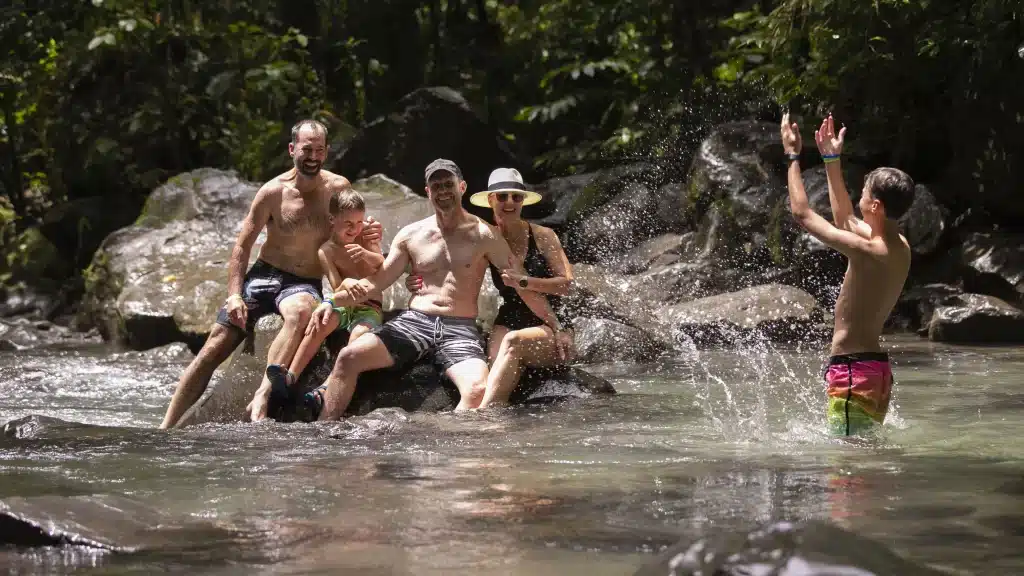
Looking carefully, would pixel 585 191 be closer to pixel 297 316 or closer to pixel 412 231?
pixel 412 231

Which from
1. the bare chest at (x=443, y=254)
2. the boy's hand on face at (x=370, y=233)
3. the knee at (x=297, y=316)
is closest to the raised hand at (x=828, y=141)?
the bare chest at (x=443, y=254)

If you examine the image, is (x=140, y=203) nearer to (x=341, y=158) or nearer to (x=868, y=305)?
(x=341, y=158)

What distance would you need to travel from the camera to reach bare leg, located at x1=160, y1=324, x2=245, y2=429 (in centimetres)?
725

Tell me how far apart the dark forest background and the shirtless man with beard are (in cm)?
853

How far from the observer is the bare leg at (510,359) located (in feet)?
23.2

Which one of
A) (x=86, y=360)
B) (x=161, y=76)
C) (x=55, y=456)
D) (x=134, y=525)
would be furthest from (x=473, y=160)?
(x=134, y=525)

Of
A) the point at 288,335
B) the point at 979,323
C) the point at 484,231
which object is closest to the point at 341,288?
the point at 288,335

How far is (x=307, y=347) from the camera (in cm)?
718

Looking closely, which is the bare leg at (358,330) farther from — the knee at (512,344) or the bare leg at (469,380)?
the knee at (512,344)

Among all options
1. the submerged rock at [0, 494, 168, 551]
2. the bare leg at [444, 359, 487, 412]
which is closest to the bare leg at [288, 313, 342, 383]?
the bare leg at [444, 359, 487, 412]

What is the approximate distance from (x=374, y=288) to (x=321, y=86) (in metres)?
13.0

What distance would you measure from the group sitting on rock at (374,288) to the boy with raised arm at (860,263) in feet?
6.26

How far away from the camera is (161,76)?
1825 cm

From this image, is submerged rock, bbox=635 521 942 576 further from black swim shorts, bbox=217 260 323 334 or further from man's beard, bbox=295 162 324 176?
man's beard, bbox=295 162 324 176
